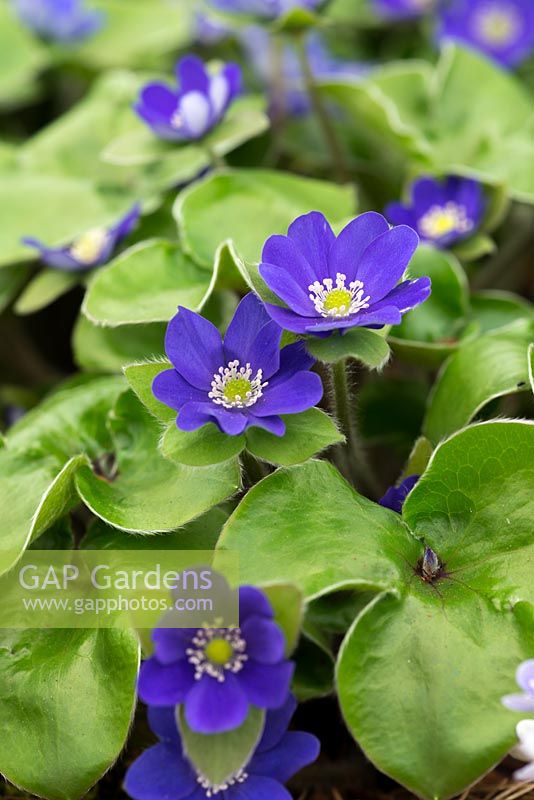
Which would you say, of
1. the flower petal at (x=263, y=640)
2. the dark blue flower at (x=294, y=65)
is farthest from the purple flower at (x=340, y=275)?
the dark blue flower at (x=294, y=65)

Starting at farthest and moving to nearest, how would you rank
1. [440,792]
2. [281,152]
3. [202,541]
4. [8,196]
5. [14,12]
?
[14,12] < [281,152] < [8,196] < [202,541] < [440,792]

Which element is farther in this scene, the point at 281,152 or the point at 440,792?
the point at 281,152

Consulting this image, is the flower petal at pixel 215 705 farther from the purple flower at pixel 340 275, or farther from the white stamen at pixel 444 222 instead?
the white stamen at pixel 444 222

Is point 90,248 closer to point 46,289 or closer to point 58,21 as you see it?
point 46,289

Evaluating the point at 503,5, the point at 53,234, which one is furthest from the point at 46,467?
the point at 503,5

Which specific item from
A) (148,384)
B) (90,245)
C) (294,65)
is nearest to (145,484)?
(148,384)

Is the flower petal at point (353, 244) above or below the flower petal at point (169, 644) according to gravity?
above

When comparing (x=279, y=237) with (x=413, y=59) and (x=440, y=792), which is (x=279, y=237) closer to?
(x=440, y=792)
